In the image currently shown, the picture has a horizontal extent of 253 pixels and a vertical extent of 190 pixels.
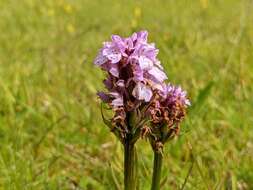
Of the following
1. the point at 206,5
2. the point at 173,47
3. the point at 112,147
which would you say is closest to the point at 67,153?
the point at 112,147

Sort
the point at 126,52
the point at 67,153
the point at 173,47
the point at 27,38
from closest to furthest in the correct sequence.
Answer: the point at 126,52 → the point at 67,153 → the point at 173,47 → the point at 27,38

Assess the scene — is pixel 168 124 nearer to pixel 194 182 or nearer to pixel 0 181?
pixel 194 182

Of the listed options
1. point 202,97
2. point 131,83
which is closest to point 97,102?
point 202,97

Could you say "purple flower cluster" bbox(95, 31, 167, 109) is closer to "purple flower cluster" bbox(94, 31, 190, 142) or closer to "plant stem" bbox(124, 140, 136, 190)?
"purple flower cluster" bbox(94, 31, 190, 142)

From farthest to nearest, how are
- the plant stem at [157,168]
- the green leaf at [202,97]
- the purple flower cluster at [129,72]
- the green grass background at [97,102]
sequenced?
the green leaf at [202,97]
the green grass background at [97,102]
the plant stem at [157,168]
the purple flower cluster at [129,72]

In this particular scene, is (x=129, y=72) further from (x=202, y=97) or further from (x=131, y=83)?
(x=202, y=97)

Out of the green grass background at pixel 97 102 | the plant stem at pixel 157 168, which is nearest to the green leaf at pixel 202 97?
the green grass background at pixel 97 102

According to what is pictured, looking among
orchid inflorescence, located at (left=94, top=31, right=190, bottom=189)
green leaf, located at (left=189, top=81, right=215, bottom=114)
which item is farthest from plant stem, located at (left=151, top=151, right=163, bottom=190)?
green leaf, located at (left=189, top=81, right=215, bottom=114)

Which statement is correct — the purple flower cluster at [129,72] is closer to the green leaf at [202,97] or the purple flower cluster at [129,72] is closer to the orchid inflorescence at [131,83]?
the orchid inflorescence at [131,83]
